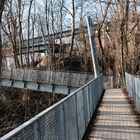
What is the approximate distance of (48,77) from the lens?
4666cm

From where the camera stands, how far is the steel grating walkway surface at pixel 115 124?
12.5 meters

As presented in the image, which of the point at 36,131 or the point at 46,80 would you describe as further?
the point at 46,80

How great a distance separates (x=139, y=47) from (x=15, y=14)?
62.5 feet

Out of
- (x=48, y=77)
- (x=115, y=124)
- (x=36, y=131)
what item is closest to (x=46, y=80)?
(x=48, y=77)

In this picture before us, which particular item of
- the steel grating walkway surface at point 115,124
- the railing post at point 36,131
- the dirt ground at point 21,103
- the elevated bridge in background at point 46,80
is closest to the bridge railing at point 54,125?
the railing post at point 36,131

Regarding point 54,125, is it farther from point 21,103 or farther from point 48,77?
point 21,103

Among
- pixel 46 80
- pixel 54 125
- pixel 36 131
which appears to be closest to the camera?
pixel 36 131

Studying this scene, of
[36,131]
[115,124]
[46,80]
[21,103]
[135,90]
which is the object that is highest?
[36,131]

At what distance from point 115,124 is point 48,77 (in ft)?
105

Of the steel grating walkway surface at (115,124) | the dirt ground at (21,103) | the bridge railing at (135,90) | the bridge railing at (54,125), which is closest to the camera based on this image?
the bridge railing at (54,125)

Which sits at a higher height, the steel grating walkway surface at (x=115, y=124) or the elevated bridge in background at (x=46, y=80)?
the elevated bridge in background at (x=46, y=80)

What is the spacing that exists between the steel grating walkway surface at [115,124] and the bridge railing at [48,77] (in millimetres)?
24182

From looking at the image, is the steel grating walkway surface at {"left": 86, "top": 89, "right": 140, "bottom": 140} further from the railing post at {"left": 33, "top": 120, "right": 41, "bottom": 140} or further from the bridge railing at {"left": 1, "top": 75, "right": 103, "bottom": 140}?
the railing post at {"left": 33, "top": 120, "right": 41, "bottom": 140}

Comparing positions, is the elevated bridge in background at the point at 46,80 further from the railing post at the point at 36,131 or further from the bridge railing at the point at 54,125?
the railing post at the point at 36,131
